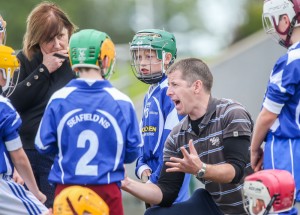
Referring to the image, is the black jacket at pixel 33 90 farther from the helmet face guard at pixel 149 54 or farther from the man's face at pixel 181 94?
the man's face at pixel 181 94

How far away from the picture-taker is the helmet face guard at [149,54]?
7770mm

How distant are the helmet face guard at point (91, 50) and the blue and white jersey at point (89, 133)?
115 mm

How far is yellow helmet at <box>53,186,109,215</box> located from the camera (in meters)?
5.90

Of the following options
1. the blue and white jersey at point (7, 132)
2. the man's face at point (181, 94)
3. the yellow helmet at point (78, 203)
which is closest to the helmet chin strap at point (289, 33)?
the man's face at point (181, 94)

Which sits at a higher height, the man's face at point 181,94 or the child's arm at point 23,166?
the man's face at point 181,94

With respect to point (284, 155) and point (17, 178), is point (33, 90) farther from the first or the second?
point (284, 155)

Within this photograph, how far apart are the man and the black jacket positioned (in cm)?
101

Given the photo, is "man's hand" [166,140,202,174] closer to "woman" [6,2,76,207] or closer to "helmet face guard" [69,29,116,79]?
"helmet face guard" [69,29,116,79]

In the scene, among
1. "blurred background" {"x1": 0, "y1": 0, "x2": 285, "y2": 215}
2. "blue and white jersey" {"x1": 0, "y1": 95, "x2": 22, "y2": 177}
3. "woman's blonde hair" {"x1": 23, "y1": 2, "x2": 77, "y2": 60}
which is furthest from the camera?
"blurred background" {"x1": 0, "y1": 0, "x2": 285, "y2": 215}

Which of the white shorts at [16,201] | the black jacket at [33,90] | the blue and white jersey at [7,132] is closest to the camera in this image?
the blue and white jersey at [7,132]

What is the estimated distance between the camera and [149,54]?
7.83 meters

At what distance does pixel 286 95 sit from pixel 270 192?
758 mm

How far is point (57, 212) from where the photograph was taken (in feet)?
19.5

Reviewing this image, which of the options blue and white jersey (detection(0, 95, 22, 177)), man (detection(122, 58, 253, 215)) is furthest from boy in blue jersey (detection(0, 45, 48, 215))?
man (detection(122, 58, 253, 215))
